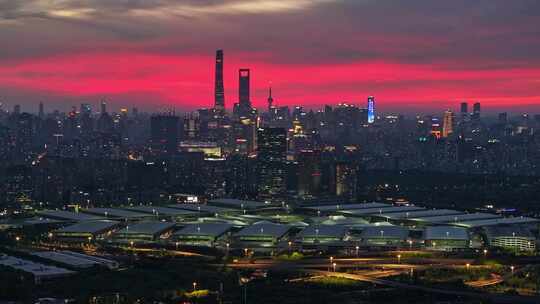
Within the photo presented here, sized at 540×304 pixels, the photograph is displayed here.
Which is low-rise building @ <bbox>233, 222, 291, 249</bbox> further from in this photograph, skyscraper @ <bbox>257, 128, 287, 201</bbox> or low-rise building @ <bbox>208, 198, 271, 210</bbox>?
skyscraper @ <bbox>257, 128, 287, 201</bbox>

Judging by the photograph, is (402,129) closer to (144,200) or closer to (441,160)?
(441,160)

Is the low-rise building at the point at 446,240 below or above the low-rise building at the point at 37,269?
below

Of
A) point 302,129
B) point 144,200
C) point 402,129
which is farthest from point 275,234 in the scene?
point 402,129

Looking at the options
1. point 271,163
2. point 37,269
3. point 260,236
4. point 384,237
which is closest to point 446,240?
point 384,237

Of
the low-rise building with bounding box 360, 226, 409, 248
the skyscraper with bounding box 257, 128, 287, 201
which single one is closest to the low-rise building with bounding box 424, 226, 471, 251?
the low-rise building with bounding box 360, 226, 409, 248

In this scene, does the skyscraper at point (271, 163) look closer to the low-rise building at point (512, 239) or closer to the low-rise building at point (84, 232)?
the low-rise building at point (84, 232)

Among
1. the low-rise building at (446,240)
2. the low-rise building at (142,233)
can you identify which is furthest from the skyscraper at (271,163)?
the low-rise building at (446,240)

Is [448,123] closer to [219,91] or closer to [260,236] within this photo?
[219,91]

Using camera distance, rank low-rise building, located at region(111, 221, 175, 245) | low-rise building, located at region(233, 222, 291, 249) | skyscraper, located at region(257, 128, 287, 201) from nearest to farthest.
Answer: low-rise building, located at region(233, 222, 291, 249) < low-rise building, located at region(111, 221, 175, 245) < skyscraper, located at region(257, 128, 287, 201)

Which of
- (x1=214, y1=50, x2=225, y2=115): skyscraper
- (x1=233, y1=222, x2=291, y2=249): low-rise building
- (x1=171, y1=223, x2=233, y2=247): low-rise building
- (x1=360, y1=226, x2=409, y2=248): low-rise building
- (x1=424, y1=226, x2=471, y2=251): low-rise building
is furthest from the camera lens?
(x1=214, y1=50, x2=225, y2=115): skyscraper
